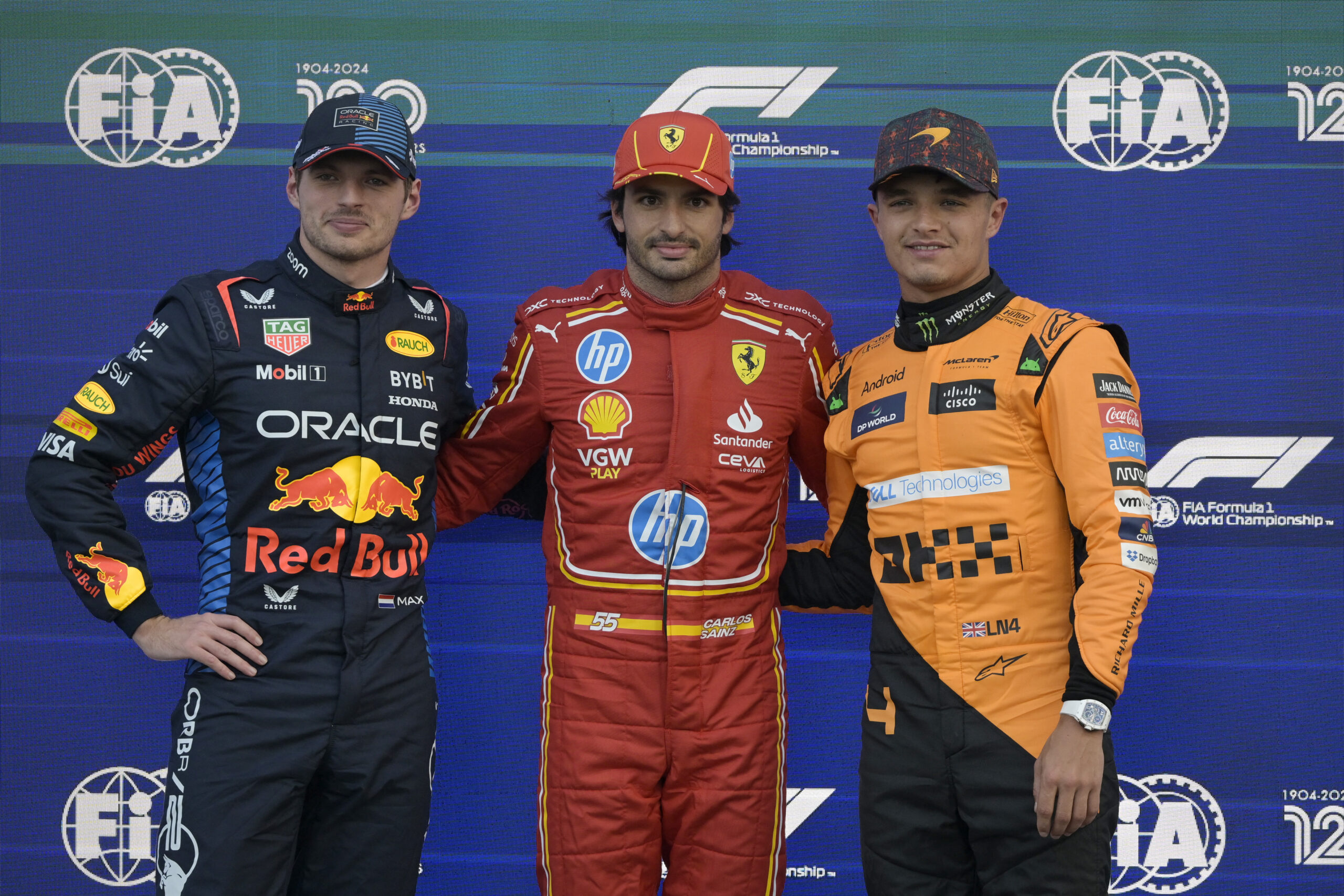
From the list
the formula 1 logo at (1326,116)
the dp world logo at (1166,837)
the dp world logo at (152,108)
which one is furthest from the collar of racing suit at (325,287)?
the formula 1 logo at (1326,116)

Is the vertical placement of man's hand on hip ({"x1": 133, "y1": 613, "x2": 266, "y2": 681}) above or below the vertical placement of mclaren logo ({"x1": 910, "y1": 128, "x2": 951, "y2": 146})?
below

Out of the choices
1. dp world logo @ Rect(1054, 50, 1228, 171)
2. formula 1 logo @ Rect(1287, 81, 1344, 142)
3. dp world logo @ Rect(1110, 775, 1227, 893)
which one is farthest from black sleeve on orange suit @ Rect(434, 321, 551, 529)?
formula 1 logo @ Rect(1287, 81, 1344, 142)

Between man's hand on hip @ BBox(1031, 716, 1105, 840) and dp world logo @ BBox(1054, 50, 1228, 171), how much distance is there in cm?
175

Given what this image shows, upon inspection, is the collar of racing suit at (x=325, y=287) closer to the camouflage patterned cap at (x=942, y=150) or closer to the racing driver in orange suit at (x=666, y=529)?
the racing driver in orange suit at (x=666, y=529)

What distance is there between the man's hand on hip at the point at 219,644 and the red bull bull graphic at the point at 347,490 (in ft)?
0.81

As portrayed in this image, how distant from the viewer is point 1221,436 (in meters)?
2.90

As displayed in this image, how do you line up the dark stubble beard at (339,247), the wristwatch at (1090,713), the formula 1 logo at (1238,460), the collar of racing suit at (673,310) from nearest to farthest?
the wristwatch at (1090,713), the dark stubble beard at (339,247), the collar of racing suit at (673,310), the formula 1 logo at (1238,460)

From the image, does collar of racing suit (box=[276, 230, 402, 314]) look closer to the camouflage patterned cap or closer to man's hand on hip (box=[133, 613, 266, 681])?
man's hand on hip (box=[133, 613, 266, 681])

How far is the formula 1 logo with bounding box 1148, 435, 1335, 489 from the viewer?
288 centimetres

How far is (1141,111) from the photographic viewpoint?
2.91 meters

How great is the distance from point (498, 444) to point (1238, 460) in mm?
2003

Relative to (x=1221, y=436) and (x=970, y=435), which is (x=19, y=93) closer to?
(x=970, y=435)

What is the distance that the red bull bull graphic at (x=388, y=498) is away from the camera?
218cm

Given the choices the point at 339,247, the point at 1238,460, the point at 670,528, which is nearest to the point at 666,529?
the point at 670,528
